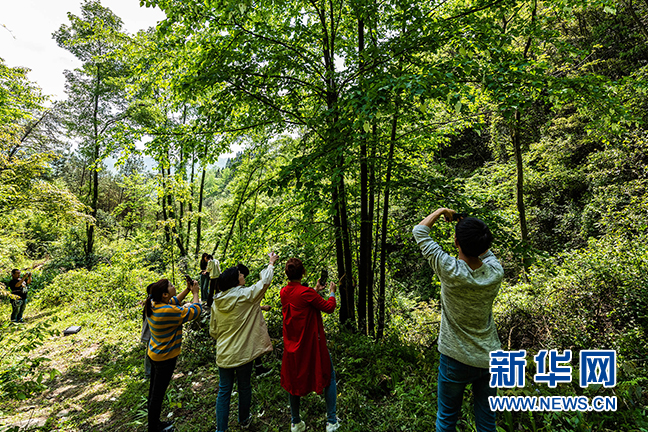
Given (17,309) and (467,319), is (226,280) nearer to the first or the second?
(467,319)

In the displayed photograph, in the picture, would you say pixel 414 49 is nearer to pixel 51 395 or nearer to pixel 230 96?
pixel 230 96

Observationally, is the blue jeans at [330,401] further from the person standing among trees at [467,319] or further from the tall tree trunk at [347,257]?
the tall tree trunk at [347,257]

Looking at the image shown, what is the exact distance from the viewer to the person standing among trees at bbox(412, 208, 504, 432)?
192cm

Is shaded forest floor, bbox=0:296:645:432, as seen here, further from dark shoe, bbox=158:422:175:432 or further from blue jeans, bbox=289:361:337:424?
blue jeans, bbox=289:361:337:424

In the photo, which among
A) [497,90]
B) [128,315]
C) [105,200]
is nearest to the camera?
[497,90]

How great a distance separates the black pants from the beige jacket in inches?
31.5

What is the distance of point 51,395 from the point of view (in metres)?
5.40

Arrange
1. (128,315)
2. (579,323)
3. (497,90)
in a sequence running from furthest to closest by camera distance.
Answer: (128,315) < (579,323) < (497,90)

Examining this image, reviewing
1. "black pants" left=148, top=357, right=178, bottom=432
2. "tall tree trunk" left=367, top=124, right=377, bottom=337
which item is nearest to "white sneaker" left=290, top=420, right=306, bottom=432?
"black pants" left=148, top=357, right=178, bottom=432

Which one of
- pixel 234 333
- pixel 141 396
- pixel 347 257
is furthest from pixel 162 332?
pixel 347 257

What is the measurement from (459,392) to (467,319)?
0.58m

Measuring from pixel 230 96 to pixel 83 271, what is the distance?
15510 millimetres

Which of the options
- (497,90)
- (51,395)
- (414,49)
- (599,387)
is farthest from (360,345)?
(51,395)

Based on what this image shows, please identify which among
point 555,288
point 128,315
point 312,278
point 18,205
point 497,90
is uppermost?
point 497,90
